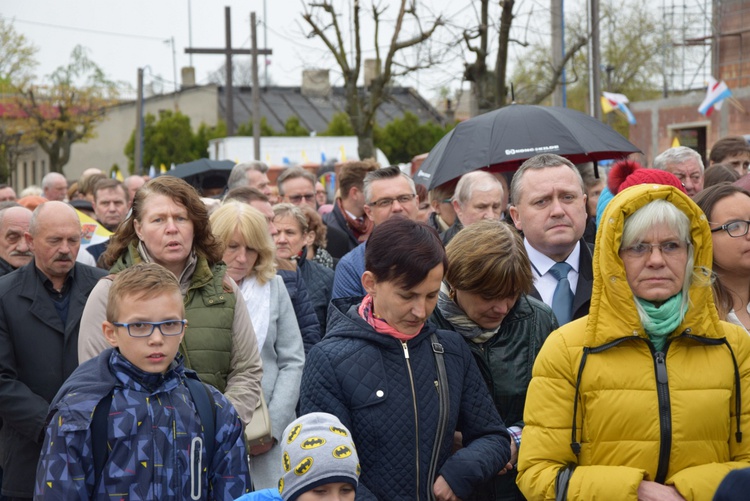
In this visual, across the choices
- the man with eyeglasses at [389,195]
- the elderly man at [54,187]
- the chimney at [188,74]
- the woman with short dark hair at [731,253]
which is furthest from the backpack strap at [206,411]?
the chimney at [188,74]

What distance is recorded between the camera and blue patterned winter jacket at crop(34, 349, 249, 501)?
3.74m

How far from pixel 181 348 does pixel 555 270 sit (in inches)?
75.0

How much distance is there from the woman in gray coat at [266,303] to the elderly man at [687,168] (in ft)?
11.8

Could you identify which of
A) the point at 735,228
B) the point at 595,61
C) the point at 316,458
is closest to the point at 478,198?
the point at 735,228

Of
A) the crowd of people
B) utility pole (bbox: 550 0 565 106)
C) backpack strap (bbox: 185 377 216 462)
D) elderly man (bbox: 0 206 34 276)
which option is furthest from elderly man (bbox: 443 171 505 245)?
utility pole (bbox: 550 0 565 106)

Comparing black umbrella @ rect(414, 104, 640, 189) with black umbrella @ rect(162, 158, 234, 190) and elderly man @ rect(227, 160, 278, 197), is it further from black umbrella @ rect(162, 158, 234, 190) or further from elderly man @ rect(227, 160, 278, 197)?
black umbrella @ rect(162, 158, 234, 190)

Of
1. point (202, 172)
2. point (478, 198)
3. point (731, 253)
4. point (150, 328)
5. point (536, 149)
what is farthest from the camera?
point (202, 172)

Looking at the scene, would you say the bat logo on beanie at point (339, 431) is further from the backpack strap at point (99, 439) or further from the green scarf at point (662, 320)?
the green scarf at point (662, 320)

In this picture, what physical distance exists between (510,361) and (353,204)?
182 inches

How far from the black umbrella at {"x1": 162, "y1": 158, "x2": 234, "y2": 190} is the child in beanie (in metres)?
9.33

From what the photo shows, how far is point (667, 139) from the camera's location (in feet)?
92.7

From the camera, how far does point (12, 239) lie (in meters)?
7.30

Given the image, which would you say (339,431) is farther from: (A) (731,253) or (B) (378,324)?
(A) (731,253)

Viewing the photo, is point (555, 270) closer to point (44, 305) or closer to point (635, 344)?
point (635, 344)
